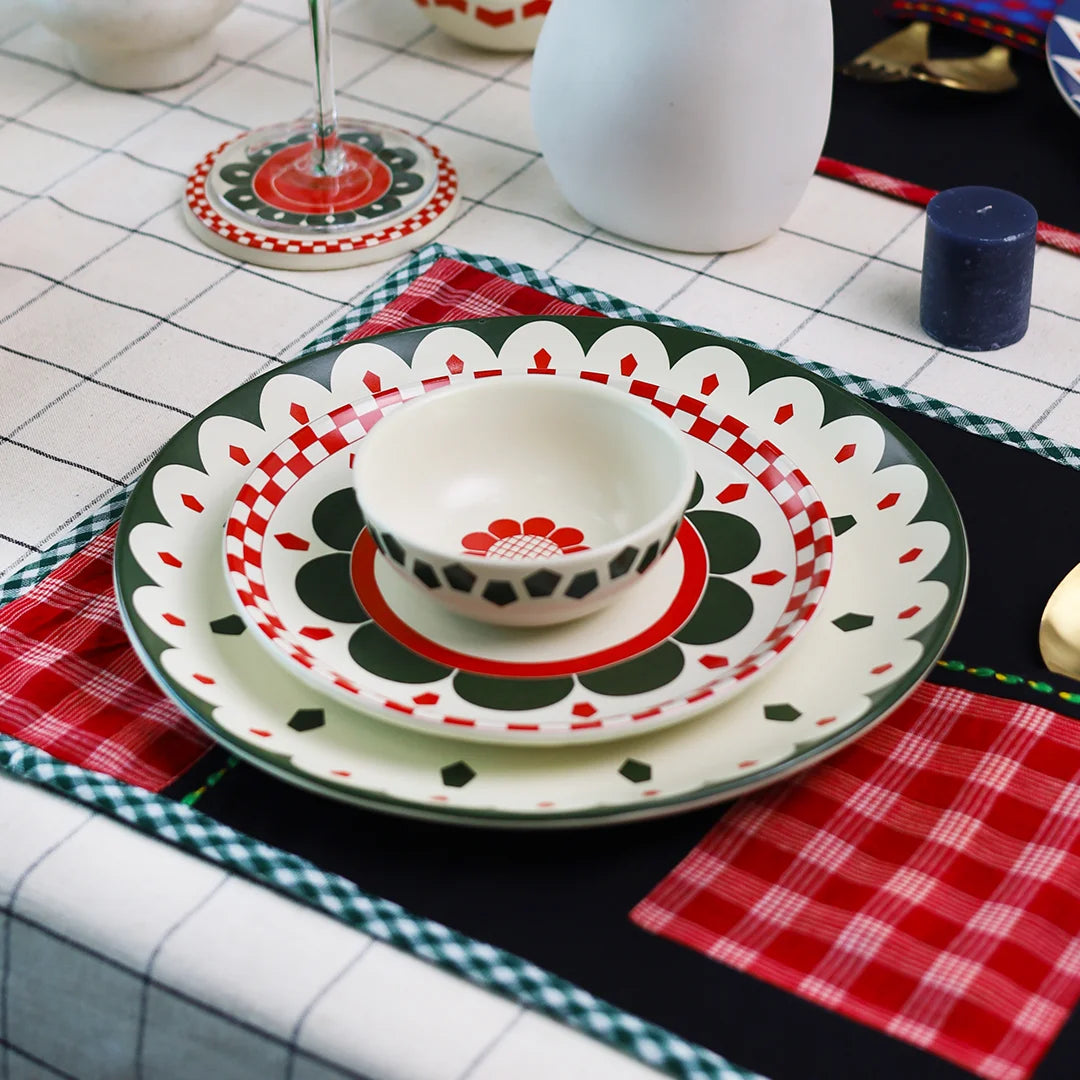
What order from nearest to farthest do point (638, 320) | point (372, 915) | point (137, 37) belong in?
point (372, 915) → point (638, 320) → point (137, 37)

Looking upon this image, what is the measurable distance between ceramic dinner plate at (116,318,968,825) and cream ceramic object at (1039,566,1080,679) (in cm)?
7

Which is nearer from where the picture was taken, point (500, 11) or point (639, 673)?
point (639, 673)

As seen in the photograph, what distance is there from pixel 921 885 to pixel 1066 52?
28.6 inches

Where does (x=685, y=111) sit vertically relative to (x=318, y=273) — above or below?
above

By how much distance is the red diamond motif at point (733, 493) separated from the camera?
2.20 feet

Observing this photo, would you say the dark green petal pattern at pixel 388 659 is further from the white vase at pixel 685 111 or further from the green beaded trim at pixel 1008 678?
the white vase at pixel 685 111

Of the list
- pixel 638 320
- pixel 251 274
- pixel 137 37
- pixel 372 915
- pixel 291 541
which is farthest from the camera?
pixel 137 37

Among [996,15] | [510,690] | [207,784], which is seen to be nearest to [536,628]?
[510,690]

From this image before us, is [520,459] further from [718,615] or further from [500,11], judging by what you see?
[500,11]

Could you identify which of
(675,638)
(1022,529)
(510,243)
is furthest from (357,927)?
(510,243)

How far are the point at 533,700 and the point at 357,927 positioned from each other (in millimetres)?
103

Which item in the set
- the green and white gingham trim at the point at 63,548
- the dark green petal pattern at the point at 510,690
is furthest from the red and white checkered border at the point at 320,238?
the dark green petal pattern at the point at 510,690

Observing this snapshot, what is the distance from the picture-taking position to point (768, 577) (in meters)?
0.63

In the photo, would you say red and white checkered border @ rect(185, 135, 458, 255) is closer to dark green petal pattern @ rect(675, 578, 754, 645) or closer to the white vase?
the white vase
